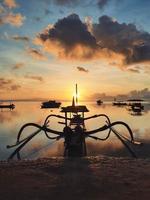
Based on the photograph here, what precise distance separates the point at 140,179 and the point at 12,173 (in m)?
4.55

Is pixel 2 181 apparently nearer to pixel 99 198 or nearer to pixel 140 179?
pixel 99 198

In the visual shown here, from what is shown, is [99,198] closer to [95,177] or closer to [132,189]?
[132,189]

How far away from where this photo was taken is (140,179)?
9.12m

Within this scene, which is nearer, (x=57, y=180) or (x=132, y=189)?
(x=132, y=189)

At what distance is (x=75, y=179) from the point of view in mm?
9242

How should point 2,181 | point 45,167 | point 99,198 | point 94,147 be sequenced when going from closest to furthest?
point 99,198 < point 2,181 < point 45,167 < point 94,147

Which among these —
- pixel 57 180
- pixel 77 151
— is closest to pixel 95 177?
pixel 57 180

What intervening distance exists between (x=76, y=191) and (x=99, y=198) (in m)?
0.85

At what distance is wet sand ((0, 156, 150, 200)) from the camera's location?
302 inches

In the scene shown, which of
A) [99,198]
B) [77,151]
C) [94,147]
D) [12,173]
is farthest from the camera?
[94,147]

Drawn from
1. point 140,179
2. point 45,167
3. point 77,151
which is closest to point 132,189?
point 140,179

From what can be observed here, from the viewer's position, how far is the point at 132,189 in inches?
318

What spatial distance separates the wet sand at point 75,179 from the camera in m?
7.67

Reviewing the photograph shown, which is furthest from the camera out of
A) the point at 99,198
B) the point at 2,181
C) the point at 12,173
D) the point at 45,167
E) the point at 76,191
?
the point at 45,167
